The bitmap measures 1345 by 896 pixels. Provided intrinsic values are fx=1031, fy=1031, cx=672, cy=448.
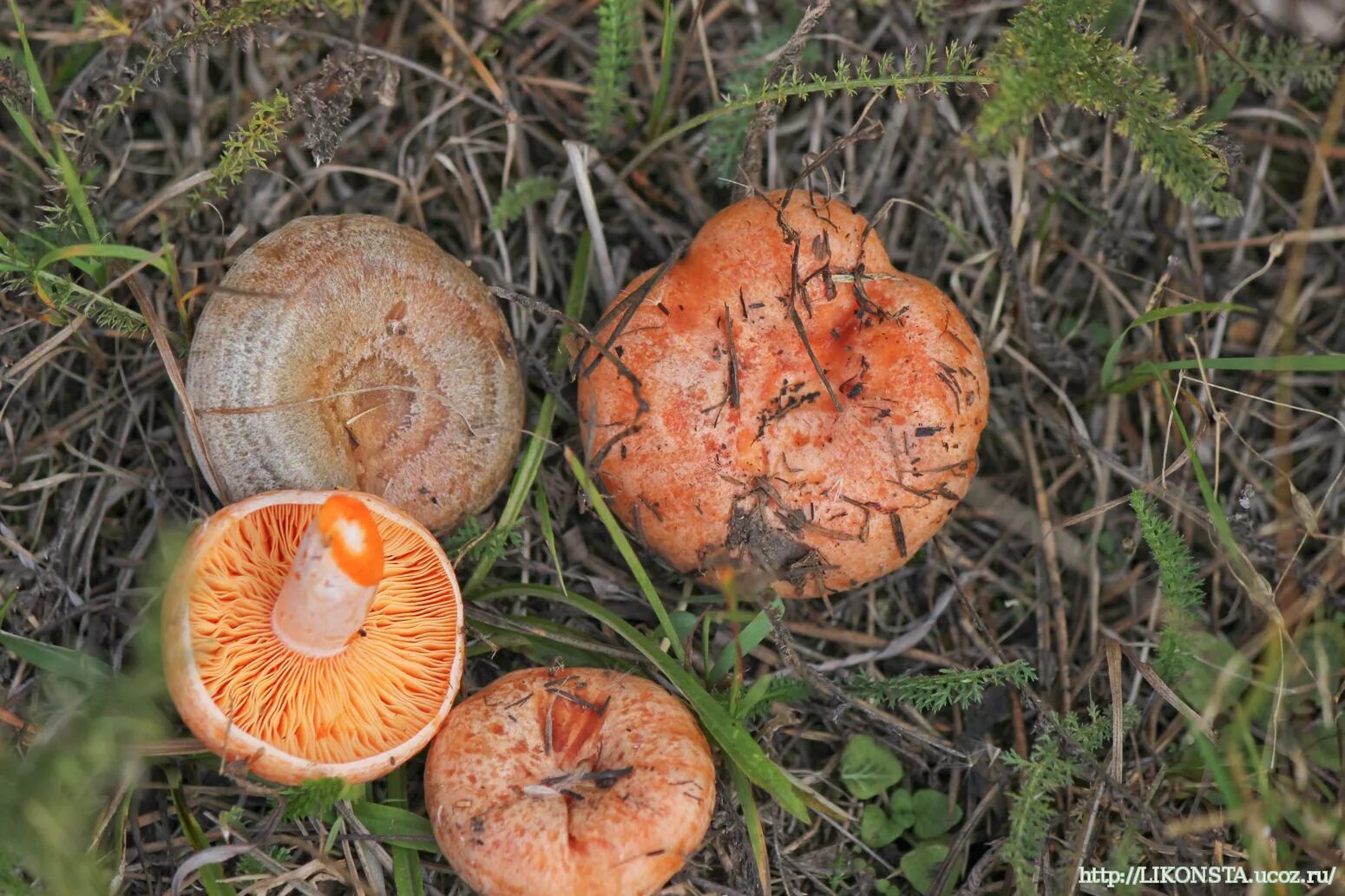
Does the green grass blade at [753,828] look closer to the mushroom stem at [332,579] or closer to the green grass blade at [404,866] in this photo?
the green grass blade at [404,866]

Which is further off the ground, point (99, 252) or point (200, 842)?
point (99, 252)

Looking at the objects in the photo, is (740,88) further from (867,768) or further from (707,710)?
(867,768)

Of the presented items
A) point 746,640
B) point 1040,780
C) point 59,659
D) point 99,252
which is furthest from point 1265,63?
point 59,659

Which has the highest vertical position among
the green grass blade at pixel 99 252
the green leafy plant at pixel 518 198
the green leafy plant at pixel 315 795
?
the green grass blade at pixel 99 252

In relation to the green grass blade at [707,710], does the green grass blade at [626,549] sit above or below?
above

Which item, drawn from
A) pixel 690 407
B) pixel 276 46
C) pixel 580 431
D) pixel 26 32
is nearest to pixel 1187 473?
pixel 690 407

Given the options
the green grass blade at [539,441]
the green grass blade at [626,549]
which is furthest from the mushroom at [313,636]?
the green grass blade at [626,549]

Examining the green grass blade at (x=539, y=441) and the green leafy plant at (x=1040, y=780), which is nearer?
the green leafy plant at (x=1040, y=780)

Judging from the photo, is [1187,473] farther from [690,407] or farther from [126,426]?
[126,426]
